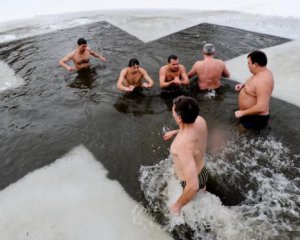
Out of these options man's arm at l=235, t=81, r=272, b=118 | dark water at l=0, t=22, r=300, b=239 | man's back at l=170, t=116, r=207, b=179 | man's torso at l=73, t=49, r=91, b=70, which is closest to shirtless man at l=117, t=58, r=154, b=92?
dark water at l=0, t=22, r=300, b=239

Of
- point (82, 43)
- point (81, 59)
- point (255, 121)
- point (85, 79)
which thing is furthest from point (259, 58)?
point (81, 59)

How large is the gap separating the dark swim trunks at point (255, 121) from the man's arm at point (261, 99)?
12cm

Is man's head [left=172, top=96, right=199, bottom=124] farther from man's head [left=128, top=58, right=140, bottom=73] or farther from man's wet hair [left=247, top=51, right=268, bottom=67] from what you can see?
man's head [left=128, top=58, right=140, bottom=73]

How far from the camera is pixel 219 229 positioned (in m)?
2.74

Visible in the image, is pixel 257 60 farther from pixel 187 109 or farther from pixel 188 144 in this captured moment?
pixel 188 144

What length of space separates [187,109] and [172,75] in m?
3.01

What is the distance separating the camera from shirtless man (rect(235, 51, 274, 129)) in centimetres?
371

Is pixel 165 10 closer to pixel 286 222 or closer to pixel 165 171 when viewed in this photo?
pixel 165 171

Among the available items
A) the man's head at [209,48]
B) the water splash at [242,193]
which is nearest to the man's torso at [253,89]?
the water splash at [242,193]

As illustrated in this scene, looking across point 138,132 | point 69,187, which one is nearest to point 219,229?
point 69,187

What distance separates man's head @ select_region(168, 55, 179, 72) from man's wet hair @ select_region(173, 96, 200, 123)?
2.67 meters

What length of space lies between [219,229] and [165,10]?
34.7ft

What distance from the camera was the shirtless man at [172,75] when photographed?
513 cm

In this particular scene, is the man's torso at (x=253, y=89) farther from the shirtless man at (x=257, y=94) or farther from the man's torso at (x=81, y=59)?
the man's torso at (x=81, y=59)
